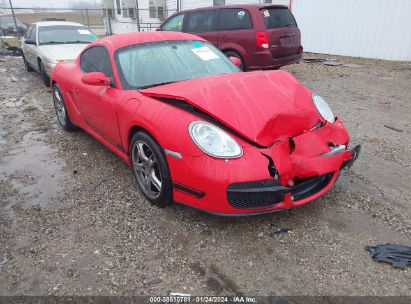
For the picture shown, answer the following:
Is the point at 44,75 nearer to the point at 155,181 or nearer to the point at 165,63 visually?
the point at 165,63

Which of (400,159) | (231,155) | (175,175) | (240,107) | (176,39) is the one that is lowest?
(400,159)

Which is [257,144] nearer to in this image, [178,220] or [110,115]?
[178,220]

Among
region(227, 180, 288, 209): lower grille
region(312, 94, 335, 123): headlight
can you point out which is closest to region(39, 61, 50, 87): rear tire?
region(312, 94, 335, 123): headlight

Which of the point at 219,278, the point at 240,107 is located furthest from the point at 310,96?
the point at 219,278

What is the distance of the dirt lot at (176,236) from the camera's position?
2252 mm

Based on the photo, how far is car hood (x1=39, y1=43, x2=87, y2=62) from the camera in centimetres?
721

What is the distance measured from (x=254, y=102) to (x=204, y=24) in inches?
244

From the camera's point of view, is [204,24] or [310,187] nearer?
[310,187]

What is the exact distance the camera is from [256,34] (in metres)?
7.25

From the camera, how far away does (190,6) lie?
698 inches

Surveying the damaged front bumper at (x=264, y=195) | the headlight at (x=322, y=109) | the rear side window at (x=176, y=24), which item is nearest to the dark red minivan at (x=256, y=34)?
the rear side window at (x=176, y=24)

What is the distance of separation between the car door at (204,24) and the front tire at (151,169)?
18.5ft

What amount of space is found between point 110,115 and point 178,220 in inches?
53.1

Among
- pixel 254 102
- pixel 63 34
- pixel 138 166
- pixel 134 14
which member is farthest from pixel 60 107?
pixel 134 14
